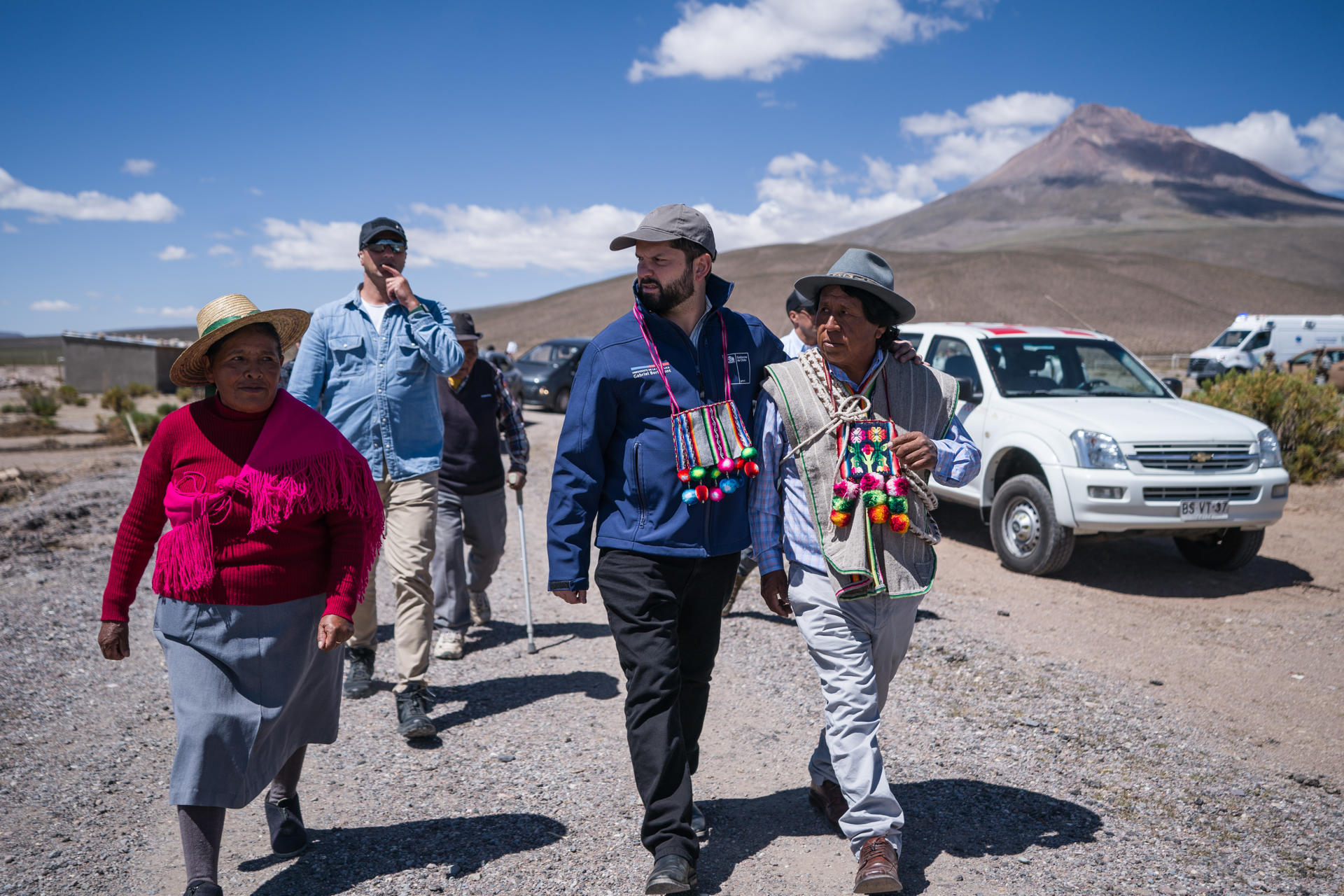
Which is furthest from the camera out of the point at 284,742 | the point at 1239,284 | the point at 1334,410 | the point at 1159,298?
the point at 1239,284

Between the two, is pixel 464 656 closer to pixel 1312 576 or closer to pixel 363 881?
pixel 363 881

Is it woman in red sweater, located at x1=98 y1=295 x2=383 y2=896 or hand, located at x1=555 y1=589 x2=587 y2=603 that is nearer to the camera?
woman in red sweater, located at x1=98 y1=295 x2=383 y2=896

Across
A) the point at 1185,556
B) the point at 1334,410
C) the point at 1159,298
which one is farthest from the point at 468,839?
the point at 1159,298

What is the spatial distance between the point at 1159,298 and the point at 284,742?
99.7m

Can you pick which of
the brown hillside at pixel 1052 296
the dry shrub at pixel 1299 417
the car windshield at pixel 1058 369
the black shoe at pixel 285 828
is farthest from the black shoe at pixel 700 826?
the brown hillside at pixel 1052 296

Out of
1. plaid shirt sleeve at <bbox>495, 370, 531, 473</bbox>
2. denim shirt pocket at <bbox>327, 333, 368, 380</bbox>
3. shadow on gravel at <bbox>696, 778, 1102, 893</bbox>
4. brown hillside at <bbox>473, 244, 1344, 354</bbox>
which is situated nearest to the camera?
shadow on gravel at <bbox>696, 778, 1102, 893</bbox>

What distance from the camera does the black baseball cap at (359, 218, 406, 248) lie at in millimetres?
4516

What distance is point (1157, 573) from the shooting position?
794 cm

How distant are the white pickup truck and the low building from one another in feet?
147

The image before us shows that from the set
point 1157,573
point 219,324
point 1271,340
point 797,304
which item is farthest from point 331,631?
point 1271,340

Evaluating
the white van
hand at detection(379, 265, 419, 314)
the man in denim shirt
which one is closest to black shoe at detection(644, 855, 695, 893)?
the man in denim shirt

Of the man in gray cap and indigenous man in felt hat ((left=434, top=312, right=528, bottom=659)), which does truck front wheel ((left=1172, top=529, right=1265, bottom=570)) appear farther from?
the man in gray cap

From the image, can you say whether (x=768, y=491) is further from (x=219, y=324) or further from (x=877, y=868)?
(x=219, y=324)

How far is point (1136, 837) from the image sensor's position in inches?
134
